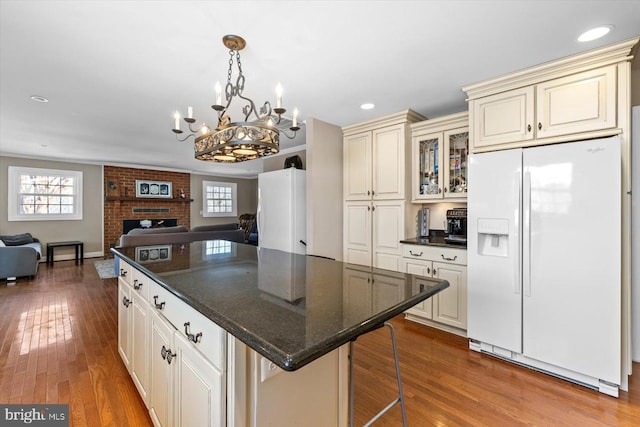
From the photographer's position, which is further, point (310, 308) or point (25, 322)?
point (25, 322)

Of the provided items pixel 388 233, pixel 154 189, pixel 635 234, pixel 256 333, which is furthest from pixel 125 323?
pixel 154 189

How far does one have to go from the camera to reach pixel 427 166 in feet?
10.3

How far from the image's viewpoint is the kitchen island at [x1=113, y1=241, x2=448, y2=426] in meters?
0.81

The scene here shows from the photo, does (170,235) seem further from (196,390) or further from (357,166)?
(196,390)

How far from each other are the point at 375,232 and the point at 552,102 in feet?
6.46

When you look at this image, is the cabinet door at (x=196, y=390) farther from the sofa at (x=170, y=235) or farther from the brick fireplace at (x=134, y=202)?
the brick fireplace at (x=134, y=202)

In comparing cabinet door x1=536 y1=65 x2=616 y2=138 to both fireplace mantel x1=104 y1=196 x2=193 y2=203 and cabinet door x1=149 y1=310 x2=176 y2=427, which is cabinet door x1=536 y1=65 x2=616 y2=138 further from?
fireplace mantel x1=104 y1=196 x2=193 y2=203

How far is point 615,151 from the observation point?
5.91 feet

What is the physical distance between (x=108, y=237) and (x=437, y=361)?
7908mm

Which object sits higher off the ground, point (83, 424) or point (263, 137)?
point (263, 137)

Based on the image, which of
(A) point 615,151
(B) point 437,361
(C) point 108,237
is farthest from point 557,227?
(C) point 108,237

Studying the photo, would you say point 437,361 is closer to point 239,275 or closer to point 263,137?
point 239,275

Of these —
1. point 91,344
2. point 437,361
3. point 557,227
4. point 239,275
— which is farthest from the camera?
point 91,344

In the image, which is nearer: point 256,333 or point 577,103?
point 256,333
